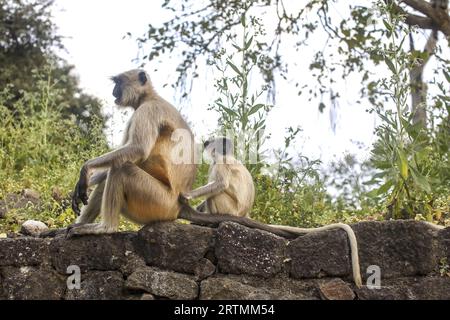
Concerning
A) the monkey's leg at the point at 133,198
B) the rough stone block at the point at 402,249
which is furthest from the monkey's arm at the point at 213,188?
the rough stone block at the point at 402,249

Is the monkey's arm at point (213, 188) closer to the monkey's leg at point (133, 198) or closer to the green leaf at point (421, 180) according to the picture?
the monkey's leg at point (133, 198)

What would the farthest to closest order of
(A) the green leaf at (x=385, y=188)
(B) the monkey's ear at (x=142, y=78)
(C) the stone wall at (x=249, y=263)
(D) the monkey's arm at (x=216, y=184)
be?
(A) the green leaf at (x=385, y=188)
(B) the monkey's ear at (x=142, y=78)
(D) the monkey's arm at (x=216, y=184)
(C) the stone wall at (x=249, y=263)

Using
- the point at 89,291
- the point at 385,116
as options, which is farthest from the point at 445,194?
the point at 89,291

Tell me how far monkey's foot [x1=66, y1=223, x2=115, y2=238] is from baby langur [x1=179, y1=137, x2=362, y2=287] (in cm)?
59

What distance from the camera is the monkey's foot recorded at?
18.6 ft

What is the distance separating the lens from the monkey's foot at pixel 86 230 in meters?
5.67

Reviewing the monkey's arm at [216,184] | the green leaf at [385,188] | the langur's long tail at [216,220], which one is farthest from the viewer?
the green leaf at [385,188]

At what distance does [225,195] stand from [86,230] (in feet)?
3.68

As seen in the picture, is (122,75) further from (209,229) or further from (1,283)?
(1,283)

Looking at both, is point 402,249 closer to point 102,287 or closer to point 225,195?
point 225,195

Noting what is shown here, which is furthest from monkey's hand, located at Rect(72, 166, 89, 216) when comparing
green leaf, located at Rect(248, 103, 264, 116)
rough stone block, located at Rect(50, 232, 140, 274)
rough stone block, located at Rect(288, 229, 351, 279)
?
green leaf, located at Rect(248, 103, 264, 116)

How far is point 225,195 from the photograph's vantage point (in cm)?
608

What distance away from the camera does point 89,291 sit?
5.68m

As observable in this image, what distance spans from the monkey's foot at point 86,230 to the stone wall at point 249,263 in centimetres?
7
